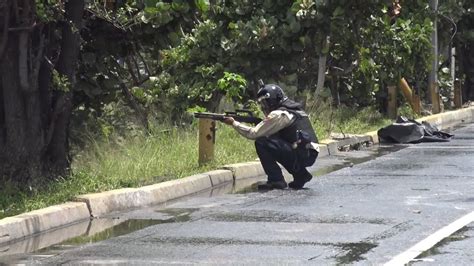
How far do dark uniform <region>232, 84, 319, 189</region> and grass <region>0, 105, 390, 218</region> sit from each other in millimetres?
1115

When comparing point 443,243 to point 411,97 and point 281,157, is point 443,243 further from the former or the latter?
point 411,97

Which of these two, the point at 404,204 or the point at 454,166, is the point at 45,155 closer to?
the point at 404,204

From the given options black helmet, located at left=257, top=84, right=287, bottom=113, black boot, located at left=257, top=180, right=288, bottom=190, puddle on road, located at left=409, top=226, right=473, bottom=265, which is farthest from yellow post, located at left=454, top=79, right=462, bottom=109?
puddle on road, located at left=409, top=226, right=473, bottom=265

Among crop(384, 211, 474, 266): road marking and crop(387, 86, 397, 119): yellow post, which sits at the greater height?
crop(387, 86, 397, 119): yellow post

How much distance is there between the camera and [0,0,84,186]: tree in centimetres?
1052

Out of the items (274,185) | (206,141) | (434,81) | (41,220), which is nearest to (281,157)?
(274,185)

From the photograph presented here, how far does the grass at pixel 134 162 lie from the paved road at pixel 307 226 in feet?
2.43

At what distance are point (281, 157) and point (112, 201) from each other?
8.32 feet

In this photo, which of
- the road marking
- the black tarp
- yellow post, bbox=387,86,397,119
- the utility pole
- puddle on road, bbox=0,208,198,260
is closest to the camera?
the road marking

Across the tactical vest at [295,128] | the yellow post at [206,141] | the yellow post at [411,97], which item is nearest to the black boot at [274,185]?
the tactical vest at [295,128]

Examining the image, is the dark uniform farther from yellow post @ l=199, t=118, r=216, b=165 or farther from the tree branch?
the tree branch

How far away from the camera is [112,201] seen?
10.6 meters

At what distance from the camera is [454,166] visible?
1464cm

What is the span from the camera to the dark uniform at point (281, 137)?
1191cm
